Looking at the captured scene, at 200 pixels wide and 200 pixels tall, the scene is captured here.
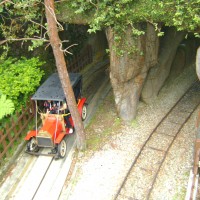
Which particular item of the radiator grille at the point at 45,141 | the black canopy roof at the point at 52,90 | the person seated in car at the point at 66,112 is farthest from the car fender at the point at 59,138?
the black canopy roof at the point at 52,90

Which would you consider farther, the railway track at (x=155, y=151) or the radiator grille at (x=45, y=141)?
the radiator grille at (x=45, y=141)

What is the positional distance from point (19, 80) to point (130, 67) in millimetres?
4774

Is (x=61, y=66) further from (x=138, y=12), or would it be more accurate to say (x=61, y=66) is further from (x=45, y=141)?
(x=138, y=12)

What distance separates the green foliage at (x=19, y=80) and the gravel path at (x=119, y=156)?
339cm

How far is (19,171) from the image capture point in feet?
36.8

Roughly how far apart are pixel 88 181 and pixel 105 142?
2323 millimetres

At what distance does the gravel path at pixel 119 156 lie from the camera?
10.0 metres

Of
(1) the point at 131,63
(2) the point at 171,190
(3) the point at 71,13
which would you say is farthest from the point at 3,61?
(2) the point at 171,190

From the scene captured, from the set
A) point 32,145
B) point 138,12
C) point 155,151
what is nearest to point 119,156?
point 155,151

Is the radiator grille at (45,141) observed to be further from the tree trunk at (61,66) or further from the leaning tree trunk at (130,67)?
the leaning tree trunk at (130,67)

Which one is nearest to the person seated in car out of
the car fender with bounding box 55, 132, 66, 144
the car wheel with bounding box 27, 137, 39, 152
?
the car fender with bounding box 55, 132, 66, 144

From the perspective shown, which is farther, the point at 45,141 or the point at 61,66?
the point at 45,141

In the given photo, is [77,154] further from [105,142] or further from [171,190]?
[171,190]

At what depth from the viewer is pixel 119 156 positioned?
1154cm
